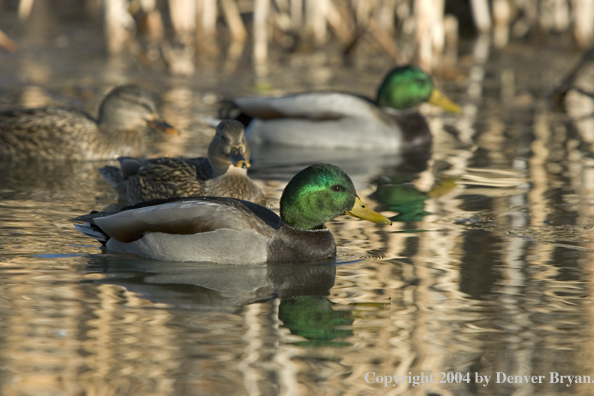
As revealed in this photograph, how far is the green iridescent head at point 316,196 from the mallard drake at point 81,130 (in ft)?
11.5

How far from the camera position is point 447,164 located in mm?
9609

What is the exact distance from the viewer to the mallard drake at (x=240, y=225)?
5789 millimetres

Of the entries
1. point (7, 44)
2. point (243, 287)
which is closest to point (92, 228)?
point (243, 287)

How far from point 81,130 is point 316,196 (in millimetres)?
4104

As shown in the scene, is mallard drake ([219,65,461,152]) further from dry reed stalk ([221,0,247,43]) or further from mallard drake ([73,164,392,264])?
dry reed stalk ([221,0,247,43])

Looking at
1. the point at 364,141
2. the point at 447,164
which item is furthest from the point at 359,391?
the point at 364,141

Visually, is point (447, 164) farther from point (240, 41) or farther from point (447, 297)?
point (240, 41)

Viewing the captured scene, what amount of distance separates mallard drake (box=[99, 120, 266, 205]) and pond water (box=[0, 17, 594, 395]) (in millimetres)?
562

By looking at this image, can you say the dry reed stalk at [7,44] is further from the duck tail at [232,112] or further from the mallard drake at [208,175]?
the mallard drake at [208,175]

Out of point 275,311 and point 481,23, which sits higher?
point 481,23

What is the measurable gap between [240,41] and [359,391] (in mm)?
14451

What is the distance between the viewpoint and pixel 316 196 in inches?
233

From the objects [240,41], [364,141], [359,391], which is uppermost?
[240,41]

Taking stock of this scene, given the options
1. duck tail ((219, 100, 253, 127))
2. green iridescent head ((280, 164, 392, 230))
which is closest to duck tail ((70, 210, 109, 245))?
green iridescent head ((280, 164, 392, 230))
